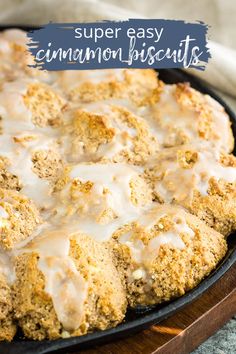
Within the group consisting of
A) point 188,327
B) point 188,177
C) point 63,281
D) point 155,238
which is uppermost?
point 188,177

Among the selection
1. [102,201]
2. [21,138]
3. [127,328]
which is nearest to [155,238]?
[102,201]

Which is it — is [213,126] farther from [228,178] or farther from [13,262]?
[13,262]

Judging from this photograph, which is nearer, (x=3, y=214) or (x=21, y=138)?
(x=3, y=214)

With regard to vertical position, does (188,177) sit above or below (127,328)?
above

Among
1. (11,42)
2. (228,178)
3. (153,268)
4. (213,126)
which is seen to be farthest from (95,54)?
(153,268)

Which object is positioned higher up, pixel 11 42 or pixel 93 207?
pixel 11 42

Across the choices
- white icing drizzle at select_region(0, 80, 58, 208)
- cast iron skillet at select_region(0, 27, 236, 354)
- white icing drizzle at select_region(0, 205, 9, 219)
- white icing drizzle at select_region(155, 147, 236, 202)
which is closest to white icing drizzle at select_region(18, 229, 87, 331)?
A: cast iron skillet at select_region(0, 27, 236, 354)

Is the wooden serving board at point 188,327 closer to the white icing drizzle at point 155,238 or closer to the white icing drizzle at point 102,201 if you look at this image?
the white icing drizzle at point 155,238

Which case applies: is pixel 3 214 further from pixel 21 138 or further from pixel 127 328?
pixel 127 328

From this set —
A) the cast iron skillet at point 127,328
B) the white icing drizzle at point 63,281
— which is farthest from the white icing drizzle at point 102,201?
the cast iron skillet at point 127,328
